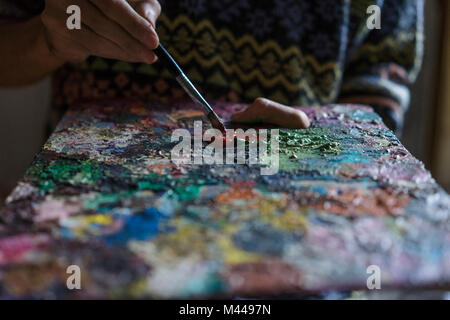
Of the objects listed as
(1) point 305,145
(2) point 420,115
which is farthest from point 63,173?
(2) point 420,115

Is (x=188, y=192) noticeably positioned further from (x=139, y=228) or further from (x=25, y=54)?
(x=25, y=54)

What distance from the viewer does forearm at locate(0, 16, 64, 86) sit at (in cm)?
93

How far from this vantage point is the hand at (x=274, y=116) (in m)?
0.82

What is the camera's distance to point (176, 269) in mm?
439

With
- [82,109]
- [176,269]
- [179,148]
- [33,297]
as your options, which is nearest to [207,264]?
[176,269]

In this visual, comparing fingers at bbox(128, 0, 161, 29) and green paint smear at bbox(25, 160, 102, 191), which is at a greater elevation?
fingers at bbox(128, 0, 161, 29)

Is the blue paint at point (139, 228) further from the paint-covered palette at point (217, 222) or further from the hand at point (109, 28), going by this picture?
the hand at point (109, 28)

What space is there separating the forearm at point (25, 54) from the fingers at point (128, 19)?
21 cm

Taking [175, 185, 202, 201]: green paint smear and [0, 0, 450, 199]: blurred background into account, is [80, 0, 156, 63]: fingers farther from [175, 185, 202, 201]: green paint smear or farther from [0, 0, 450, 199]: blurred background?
[0, 0, 450, 199]: blurred background

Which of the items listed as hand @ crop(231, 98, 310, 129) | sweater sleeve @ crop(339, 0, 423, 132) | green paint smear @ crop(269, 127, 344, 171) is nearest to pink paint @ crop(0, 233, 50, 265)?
green paint smear @ crop(269, 127, 344, 171)

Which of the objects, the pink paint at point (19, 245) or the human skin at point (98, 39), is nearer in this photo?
the pink paint at point (19, 245)

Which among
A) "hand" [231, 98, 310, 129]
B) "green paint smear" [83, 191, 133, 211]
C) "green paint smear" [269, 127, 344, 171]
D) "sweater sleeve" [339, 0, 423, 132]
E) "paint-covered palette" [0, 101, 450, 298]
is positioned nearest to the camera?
"paint-covered palette" [0, 101, 450, 298]

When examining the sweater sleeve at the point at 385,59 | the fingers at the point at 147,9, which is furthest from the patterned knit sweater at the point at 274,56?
the fingers at the point at 147,9

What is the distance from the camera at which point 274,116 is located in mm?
837
